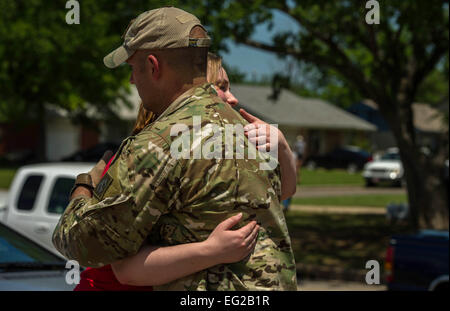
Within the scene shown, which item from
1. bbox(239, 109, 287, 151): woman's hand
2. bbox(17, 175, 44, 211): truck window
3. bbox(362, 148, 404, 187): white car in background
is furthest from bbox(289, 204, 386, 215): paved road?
bbox(239, 109, 287, 151): woman's hand

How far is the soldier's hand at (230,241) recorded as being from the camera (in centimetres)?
209

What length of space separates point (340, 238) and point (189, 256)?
1280 cm

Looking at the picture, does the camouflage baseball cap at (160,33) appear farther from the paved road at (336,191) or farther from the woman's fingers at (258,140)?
the paved road at (336,191)

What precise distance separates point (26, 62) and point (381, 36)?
15653mm

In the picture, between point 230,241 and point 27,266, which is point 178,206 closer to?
point 230,241

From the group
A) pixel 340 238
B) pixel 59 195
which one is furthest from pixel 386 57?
pixel 59 195

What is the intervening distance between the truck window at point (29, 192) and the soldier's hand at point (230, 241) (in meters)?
8.10

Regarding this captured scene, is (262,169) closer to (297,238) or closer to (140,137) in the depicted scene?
(140,137)

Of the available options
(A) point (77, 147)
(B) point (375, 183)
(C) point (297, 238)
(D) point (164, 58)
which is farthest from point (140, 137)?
(A) point (77, 147)

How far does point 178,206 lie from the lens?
6.96 ft

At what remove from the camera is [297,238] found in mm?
14578

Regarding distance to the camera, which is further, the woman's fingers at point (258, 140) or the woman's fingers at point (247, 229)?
the woman's fingers at point (258, 140)

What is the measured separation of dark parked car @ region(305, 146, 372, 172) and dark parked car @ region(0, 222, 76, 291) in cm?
4278

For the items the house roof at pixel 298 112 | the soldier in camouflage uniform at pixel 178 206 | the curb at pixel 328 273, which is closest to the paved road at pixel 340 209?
the curb at pixel 328 273
